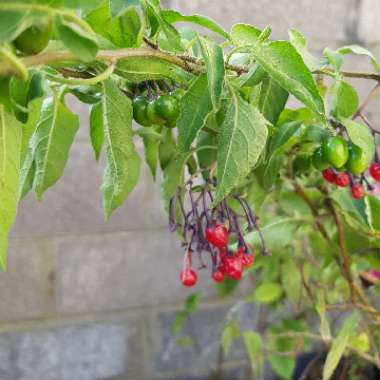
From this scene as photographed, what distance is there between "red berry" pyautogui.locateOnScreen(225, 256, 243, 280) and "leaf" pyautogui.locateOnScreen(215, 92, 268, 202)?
0.25 meters

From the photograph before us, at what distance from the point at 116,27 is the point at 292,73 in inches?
5.1

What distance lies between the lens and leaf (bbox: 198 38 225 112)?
0.35m

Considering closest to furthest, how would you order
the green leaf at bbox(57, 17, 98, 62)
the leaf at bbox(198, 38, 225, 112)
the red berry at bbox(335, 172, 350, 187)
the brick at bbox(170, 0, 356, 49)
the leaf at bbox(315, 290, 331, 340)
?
the green leaf at bbox(57, 17, 98, 62) < the leaf at bbox(198, 38, 225, 112) < the red berry at bbox(335, 172, 350, 187) < the leaf at bbox(315, 290, 331, 340) < the brick at bbox(170, 0, 356, 49)

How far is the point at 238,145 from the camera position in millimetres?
372

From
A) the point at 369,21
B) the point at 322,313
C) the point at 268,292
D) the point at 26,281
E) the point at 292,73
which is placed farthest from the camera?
the point at 369,21

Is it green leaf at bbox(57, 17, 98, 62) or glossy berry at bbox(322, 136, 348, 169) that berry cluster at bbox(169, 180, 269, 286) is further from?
green leaf at bbox(57, 17, 98, 62)

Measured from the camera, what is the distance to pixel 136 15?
0.36 meters

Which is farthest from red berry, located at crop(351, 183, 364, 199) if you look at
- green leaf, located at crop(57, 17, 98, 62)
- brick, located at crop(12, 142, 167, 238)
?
brick, located at crop(12, 142, 167, 238)

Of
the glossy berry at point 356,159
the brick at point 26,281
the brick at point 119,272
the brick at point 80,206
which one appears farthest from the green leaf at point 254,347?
the glossy berry at point 356,159

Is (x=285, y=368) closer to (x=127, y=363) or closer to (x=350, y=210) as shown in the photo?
(x=127, y=363)

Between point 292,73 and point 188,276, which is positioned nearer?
point 292,73

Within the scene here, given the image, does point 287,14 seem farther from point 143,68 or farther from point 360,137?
point 143,68

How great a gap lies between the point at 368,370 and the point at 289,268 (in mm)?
531

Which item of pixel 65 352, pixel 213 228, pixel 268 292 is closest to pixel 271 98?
pixel 213 228
